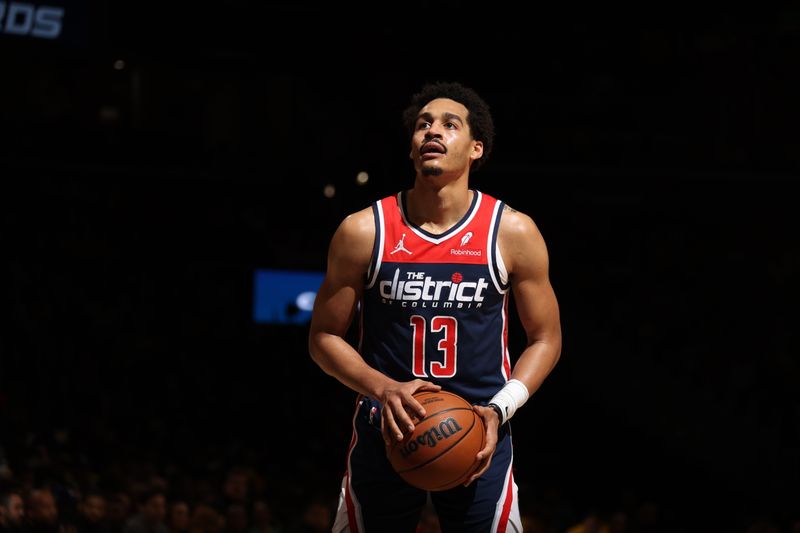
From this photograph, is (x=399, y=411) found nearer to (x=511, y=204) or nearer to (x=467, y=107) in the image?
(x=467, y=107)

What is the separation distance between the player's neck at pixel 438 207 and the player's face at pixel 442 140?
0.08 metres

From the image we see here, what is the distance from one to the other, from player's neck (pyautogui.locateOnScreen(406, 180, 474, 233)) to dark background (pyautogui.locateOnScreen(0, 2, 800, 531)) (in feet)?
32.3

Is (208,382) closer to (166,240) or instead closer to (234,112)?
(166,240)

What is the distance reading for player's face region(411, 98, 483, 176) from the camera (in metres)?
4.62

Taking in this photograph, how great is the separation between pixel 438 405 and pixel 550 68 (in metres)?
15.4

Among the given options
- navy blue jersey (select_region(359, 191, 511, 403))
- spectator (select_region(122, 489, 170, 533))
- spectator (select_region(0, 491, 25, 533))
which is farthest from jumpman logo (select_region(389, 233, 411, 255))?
spectator (select_region(122, 489, 170, 533))

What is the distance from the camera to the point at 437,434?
412 centimetres

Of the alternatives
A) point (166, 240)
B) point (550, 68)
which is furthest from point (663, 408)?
point (166, 240)

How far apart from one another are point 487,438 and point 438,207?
1009 mm

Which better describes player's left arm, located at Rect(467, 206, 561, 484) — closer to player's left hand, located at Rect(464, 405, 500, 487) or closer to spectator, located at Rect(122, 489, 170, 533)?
player's left hand, located at Rect(464, 405, 500, 487)

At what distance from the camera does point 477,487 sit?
4.53 m

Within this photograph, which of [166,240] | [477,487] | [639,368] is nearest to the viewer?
[477,487]

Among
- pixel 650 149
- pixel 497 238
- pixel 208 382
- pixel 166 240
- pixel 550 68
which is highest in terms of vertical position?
pixel 550 68

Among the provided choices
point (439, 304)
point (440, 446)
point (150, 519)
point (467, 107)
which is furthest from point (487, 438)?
point (150, 519)
